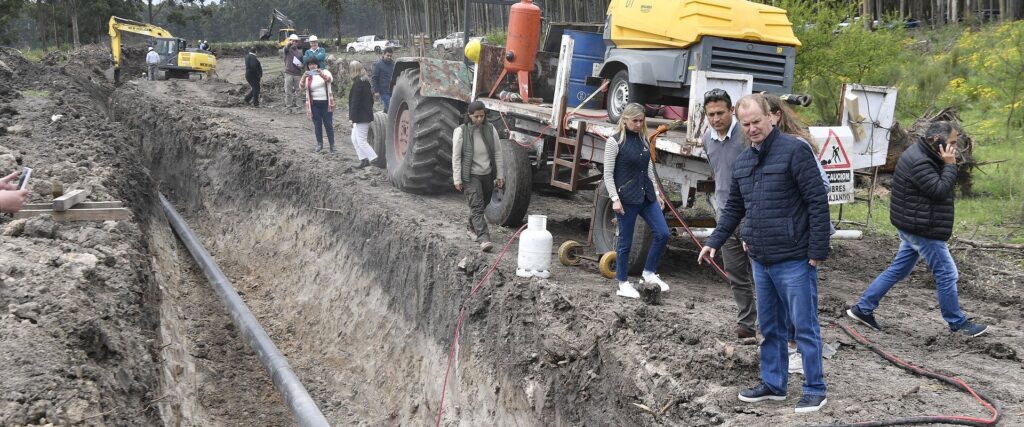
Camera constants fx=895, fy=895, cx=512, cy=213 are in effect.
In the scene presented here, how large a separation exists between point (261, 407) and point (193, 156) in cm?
885

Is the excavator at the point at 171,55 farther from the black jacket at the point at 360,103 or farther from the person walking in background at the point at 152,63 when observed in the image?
the black jacket at the point at 360,103

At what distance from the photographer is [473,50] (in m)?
10.4

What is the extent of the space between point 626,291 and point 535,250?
875mm

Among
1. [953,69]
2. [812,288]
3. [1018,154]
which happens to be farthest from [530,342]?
[953,69]

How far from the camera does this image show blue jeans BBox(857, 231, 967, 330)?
5.89 m

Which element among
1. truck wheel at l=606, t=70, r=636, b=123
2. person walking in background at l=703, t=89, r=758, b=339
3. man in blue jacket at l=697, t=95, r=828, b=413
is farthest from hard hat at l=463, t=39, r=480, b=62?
man in blue jacket at l=697, t=95, r=828, b=413

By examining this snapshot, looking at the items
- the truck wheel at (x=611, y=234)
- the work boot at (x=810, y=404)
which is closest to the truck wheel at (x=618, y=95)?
the truck wheel at (x=611, y=234)

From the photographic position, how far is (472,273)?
7910 mm

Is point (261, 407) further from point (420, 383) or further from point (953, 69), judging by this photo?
point (953, 69)

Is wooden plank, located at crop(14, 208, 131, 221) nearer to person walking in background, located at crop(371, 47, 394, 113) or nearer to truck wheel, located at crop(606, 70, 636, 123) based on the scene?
truck wheel, located at crop(606, 70, 636, 123)

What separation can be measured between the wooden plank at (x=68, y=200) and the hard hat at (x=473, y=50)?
449 centimetres

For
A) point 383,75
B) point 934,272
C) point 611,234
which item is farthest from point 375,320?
point 383,75

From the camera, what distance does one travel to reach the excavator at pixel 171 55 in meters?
31.7

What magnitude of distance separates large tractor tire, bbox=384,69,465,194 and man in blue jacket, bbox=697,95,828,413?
6529mm
